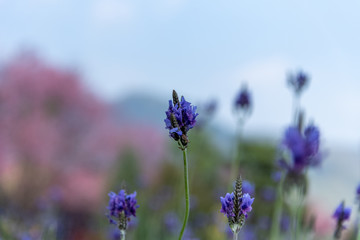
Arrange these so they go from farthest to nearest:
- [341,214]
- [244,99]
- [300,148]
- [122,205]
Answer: [244,99]
[341,214]
[122,205]
[300,148]

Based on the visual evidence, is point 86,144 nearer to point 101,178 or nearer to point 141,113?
point 101,178

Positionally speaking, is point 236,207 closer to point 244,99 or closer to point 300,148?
point 300,148

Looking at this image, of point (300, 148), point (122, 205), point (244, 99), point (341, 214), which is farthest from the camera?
point (244, 99)

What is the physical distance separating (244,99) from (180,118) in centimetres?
114

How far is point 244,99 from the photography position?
7.30 feet

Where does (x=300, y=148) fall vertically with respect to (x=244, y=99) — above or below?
below

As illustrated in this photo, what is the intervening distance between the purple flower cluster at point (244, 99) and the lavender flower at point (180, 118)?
111 centimetres

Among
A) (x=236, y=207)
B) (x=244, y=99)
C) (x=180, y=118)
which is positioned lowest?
(x=236, y=207)

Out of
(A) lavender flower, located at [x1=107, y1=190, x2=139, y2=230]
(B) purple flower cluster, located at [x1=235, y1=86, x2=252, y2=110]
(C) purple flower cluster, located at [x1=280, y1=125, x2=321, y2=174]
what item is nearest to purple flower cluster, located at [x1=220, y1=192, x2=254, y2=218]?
(C) purple flower cluster, located at [x1=280, y1=125, x2=321, y2=174]

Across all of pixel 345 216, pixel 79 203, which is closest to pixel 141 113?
pixel 79 203

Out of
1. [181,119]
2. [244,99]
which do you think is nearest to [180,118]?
[181,119]

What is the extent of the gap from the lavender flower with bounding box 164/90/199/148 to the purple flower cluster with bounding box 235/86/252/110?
111cm

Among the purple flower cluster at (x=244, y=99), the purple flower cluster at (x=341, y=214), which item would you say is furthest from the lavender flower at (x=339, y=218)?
the purple flower cluster at (x=244, y=99)

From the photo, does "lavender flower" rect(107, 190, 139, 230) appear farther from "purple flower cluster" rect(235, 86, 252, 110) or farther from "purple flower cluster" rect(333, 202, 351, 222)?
"purple flower cluster" rect(235, 86, 252, 110)
